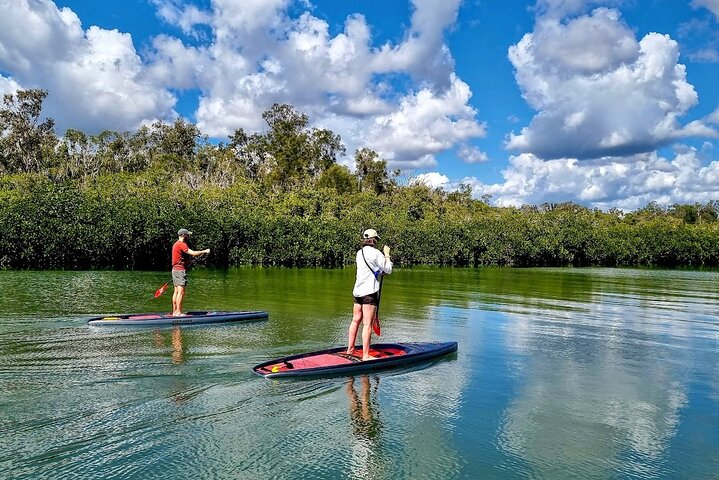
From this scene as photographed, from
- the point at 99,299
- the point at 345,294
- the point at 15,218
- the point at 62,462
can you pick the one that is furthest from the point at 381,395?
the point at 15,218

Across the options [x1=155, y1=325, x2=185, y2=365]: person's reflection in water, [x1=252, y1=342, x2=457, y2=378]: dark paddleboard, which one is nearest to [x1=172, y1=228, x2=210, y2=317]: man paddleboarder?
[x1=155, y1=325, x2=185, y2=365]: person's reflection in water

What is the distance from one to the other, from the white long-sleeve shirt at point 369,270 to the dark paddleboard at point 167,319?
5.63 m

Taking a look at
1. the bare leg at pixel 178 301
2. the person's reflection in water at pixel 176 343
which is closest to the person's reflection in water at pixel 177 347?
the person's reflection in water at pixel 176 343

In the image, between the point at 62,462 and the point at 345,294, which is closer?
the point at 62,462

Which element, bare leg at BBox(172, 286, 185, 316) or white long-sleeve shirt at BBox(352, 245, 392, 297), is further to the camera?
bare leg at BBox(172, 286, 185, 316)

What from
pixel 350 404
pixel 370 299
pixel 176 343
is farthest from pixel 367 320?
pixel 176 343

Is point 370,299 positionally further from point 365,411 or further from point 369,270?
point 365,411

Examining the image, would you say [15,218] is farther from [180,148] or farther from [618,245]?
[618,245]

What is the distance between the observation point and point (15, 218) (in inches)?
1313

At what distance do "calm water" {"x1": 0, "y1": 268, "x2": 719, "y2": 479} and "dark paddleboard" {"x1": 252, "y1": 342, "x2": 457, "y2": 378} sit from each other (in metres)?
0.25

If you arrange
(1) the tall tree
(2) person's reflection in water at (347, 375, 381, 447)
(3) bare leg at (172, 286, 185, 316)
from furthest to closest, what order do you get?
(1) the tall tree
(3) bare leg at (172, 286, 185, 316)
(2) person's reflection in water at (347, 375, 381, 447)

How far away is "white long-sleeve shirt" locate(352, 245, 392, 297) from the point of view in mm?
9992

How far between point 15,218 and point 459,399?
106 feet

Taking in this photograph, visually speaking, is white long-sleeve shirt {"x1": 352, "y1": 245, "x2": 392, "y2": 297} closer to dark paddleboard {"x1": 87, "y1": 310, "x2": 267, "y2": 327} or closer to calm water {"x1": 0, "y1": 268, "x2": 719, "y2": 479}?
calm water {"x1": 0, "y1": 268, "x2": 719, "y2": 479}
